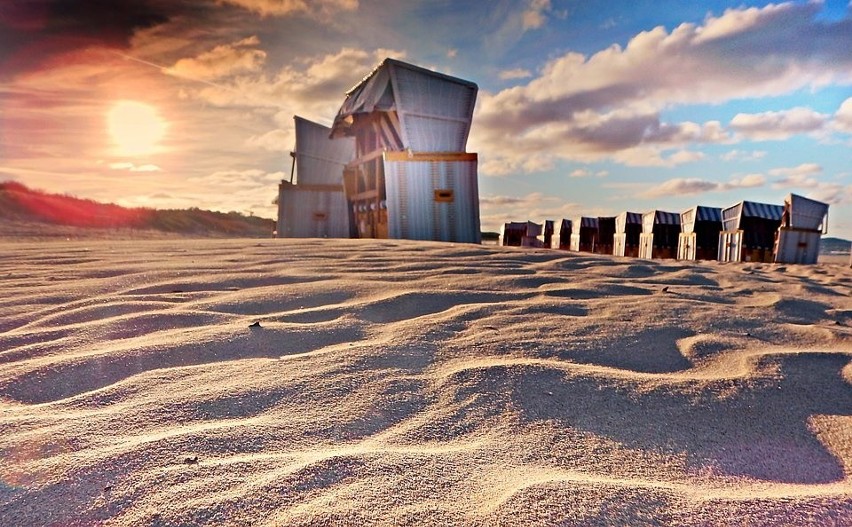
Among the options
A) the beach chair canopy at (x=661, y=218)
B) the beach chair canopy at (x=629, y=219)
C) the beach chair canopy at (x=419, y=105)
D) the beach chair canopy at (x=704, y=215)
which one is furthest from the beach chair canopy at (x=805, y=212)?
the beach chair canopy at (x=419, y=105)

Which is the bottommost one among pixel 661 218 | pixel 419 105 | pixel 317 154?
pixel 661 218

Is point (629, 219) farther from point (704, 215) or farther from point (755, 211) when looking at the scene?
point (755, 211)

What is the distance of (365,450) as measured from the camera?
3.64ft

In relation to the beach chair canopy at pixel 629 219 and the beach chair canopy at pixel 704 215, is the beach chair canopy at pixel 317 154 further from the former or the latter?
the beach chair canopy at pixel 704 215

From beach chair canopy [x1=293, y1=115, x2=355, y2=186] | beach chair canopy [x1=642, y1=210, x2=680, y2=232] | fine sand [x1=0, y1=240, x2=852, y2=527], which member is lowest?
fine sand [x1=0, y1=240, x2=852, y2=527]

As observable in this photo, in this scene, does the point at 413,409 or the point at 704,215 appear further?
the point at 704,215

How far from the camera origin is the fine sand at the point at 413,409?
95cm

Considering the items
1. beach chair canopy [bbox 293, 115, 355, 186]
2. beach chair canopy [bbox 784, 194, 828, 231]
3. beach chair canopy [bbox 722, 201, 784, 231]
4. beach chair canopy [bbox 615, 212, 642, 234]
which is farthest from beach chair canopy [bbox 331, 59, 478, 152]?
beach chair canopy [bbox 293, 115, 355, 186]

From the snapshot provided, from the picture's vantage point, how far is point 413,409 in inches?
52.3

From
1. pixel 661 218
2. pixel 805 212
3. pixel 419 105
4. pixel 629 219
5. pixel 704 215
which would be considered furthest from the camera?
pixel 629 219

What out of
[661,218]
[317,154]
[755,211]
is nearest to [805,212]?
[755,211]

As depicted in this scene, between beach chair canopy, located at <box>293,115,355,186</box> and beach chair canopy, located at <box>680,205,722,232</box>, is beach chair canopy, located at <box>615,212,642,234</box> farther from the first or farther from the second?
beach chair canopy, located at <box>293,115,355,186</box>

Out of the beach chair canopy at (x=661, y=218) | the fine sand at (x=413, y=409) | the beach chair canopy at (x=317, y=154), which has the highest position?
the beach chair canopy at (x=317, y=154)

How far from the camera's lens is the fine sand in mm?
948
